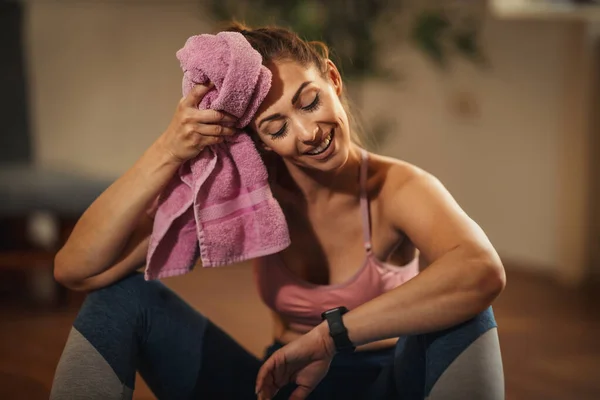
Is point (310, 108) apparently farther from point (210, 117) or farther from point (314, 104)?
point (210, 117)

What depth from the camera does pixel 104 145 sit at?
11.9 feet

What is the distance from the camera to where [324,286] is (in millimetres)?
1284

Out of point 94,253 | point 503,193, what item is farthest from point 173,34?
point 94,253

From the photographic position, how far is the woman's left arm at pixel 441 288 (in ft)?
3.49

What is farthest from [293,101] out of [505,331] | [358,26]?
[358,26]

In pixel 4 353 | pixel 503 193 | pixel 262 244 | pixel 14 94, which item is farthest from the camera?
pixel 14 94

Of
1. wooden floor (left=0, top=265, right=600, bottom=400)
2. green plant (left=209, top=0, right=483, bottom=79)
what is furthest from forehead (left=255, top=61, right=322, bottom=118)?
green plant (left=209, top=0, right=483, bottom=79)

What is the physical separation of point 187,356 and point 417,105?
225cm

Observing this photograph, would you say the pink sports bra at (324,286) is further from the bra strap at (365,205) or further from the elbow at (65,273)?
the elbow at (65,273)

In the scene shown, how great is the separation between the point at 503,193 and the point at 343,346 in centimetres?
212

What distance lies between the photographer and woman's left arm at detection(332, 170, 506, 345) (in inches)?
41.9

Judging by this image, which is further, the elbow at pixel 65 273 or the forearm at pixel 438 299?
the elbow at pixel 65 273

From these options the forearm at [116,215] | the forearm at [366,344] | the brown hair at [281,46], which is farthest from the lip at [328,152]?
the forearm at [366,344]

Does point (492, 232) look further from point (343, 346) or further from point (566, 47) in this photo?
point (343, 346)
